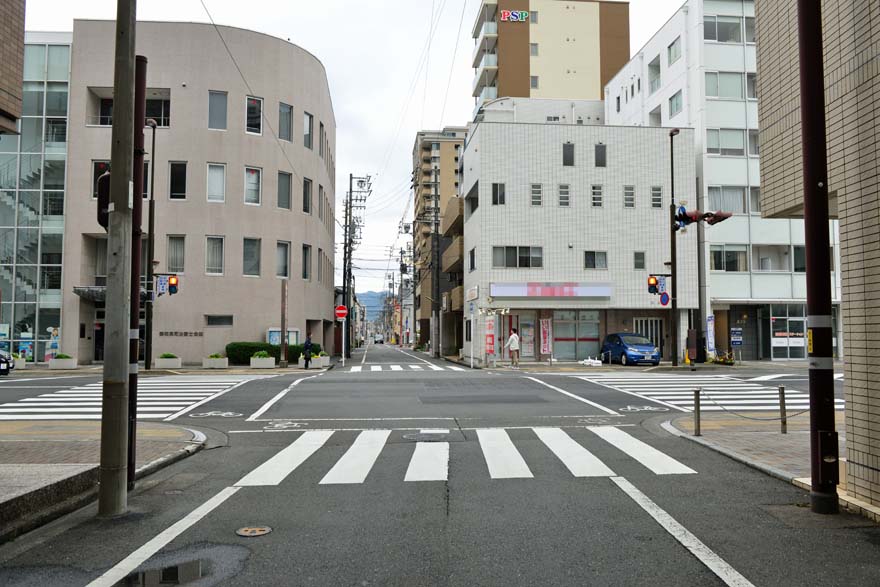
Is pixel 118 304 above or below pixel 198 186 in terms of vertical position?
below

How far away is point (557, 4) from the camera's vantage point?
6075 centimetres

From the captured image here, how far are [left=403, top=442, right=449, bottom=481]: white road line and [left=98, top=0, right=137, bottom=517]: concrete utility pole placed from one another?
3191 millimetres

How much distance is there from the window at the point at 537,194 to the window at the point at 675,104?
416 inches

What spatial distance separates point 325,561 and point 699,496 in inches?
163

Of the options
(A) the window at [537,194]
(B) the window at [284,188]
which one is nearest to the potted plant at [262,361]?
(B) the window at [284,188]

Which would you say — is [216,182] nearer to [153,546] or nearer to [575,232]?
[575,232]

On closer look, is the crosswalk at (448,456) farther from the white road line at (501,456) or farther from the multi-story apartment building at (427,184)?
the multi-story apartment building at (427,184)

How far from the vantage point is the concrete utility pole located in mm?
6266

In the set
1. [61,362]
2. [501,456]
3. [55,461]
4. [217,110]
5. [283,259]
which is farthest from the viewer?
[283,259]

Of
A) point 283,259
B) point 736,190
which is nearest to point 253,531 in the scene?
point 283,259

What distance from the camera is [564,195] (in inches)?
1500

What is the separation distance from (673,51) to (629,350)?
20012mm

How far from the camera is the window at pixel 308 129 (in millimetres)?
38562

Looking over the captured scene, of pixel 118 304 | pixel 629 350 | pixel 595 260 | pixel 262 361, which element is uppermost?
pixel 595 260
